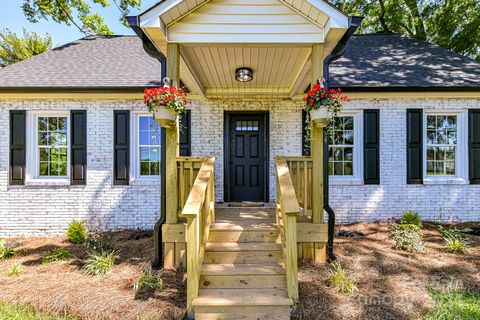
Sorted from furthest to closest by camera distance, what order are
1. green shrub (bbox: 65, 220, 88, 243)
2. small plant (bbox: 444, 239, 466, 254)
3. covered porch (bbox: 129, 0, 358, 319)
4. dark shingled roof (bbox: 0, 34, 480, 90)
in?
dark shingled roof (bbox: 0, 34, 480, 90) < green shrub (bbox: 65, 220, 88, 243) < small plant (bbox: 444, 239, 466, 254) < covered porch (bbox: 129, 0, 358, 319)

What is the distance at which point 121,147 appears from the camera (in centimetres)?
588

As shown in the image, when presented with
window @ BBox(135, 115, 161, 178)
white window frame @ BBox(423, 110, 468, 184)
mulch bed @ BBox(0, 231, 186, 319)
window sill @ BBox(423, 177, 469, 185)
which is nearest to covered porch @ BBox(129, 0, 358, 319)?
mulch bed @ BBox(0, 231, 186, 319)

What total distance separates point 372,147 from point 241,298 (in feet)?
14.9

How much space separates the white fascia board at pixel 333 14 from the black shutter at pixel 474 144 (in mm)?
4554

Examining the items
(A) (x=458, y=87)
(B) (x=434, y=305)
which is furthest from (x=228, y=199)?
(A) (x=458, y=87)

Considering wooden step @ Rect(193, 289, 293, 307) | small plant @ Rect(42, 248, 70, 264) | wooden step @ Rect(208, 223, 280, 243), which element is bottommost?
small plant @ Rect(42, 248, 70, 264)

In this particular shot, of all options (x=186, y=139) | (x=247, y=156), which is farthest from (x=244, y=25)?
(x=247, y=156)

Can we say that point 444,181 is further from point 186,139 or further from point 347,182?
point 186,139

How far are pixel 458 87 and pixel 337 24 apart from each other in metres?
3.96

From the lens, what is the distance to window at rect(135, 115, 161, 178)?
19.8 feet

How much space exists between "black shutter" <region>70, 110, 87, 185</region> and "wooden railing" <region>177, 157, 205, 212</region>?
3.31 metres

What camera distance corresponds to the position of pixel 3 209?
5.83 metres

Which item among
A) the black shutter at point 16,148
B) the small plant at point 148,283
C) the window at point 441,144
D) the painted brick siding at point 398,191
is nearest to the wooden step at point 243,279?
the small plant at point 148,283

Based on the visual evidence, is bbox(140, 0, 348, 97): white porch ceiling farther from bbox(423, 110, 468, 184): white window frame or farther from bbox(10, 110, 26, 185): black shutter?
bbox(10, 110, 26, 185): black shutter
